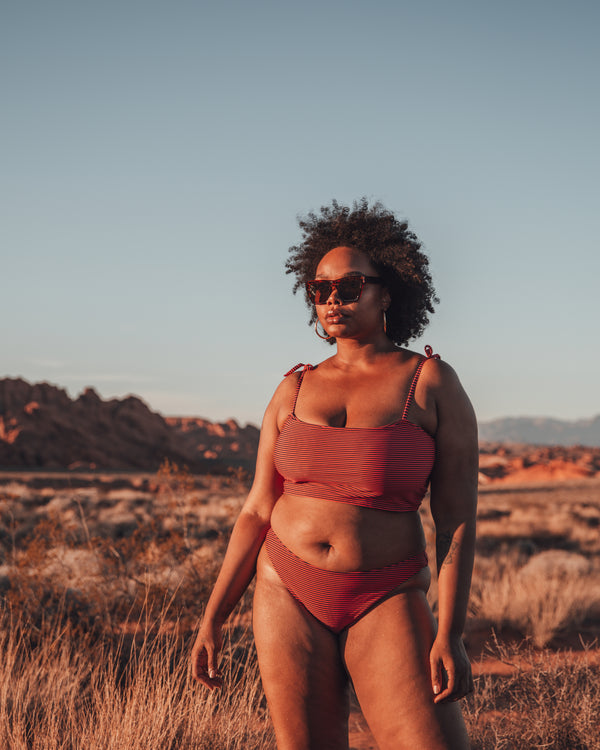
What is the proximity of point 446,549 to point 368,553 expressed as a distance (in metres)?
0.29

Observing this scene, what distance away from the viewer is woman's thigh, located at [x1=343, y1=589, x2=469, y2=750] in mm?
2096

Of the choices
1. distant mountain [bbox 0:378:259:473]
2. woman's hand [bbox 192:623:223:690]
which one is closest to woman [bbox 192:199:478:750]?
woman's hand [bbox 192:623:223:690]

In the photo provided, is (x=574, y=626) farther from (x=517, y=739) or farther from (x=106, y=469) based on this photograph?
(x=106, y=469)

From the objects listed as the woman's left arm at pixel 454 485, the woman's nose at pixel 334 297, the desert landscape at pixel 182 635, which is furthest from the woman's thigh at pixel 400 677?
the desert landscape at pixel 182 635

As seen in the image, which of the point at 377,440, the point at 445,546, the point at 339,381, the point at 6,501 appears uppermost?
the point at 339,381

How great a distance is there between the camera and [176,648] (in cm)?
602

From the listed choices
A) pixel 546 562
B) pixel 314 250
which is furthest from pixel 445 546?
pixel 546 562

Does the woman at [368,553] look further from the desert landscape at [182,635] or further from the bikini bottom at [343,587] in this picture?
the desert landscape at [182,635]

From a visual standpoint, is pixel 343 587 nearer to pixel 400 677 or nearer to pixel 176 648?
pixel 400 677

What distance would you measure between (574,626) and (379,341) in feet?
23.3

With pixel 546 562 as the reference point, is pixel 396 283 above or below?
above

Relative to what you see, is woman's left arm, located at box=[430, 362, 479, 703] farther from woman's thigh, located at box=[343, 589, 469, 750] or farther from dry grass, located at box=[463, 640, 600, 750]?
dry grass, located at box=[463, 640, 600, 750]

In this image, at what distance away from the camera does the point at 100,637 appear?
6.45 meters

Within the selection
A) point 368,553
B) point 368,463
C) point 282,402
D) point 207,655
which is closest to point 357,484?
point 368,463
